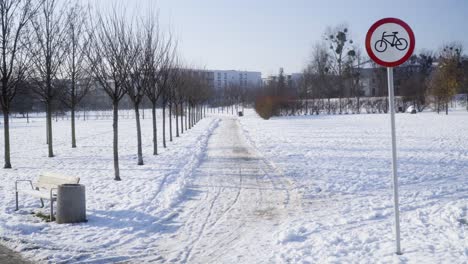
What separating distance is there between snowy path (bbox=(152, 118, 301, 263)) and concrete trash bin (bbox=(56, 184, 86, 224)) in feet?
4.82

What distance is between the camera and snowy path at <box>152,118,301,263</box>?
552 centimetres

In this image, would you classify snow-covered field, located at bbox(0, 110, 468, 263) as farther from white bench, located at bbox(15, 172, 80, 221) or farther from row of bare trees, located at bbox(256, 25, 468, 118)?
row of bare trees, located at bbox(256, 25, 468, 118)

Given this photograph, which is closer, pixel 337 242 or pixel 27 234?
pixel 337 242

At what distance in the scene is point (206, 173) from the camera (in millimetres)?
12039

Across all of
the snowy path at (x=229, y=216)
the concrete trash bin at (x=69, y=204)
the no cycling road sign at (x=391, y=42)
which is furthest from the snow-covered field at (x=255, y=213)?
the no cycling road sign at (x=391, y=42)

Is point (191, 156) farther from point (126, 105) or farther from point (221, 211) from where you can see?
point (126, 105)

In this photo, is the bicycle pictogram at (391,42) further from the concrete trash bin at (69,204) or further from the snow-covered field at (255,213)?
the concrete trash bin at (69,204)

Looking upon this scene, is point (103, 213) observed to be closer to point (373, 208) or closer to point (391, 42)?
point (373, 208)

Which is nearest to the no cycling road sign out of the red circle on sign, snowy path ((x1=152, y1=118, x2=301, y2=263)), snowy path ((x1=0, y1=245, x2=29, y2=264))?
the red circle on sign

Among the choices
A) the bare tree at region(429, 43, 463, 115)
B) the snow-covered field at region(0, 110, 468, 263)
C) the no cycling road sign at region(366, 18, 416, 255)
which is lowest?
the snow-covered field at region(0, 110, 468, 263)

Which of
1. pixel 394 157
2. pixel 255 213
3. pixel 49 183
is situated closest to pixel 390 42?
pixel 394 157

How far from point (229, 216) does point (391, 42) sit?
3.98 m

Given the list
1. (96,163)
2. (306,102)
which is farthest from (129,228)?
(306,102)

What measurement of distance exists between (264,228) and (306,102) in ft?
174
